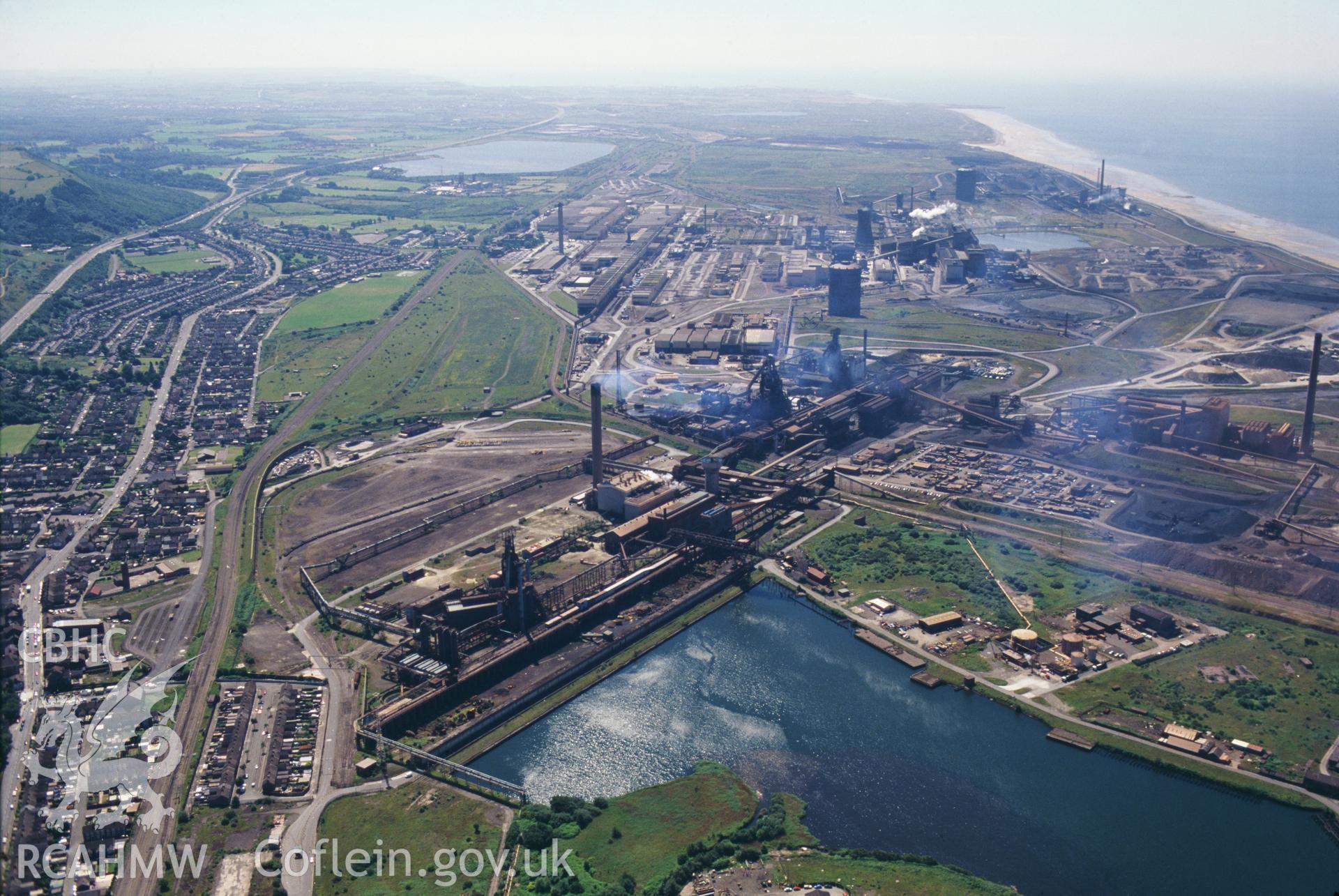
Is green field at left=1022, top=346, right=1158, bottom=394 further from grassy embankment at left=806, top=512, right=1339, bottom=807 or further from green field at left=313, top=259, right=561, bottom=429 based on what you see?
green field at left=313, top=259, right=561, bottom=429

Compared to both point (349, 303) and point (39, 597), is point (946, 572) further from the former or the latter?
point (349, 303)

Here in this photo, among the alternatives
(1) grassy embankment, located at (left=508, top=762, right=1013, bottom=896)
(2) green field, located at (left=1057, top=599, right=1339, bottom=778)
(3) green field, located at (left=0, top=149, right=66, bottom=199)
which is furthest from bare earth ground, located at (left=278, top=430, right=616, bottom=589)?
(3) green field, located at (left=0, top=149, right=66, bottom=199)

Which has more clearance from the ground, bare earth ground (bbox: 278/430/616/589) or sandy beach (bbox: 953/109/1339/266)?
sandy beach (bbox: 953/109/1339/266)

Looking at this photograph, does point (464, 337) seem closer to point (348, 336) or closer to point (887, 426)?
point (348, 336)

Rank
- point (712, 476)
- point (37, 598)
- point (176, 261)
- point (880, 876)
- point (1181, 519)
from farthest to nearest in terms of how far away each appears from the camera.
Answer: point (176, 261) → point (712, 476) → point (1181, 519) → point (37, 598) → point (880, 876)

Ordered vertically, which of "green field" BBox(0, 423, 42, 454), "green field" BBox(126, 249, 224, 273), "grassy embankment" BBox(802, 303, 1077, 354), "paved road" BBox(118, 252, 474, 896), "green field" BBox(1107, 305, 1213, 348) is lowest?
"paved road" BBox(118, 252, 474, 896)

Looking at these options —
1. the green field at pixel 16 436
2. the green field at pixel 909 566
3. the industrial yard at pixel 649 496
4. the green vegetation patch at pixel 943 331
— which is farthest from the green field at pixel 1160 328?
the green field at pixel 16 436

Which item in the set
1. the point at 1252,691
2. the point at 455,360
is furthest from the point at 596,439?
the point at 1252,691
